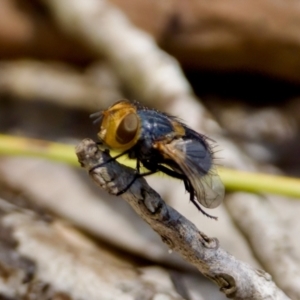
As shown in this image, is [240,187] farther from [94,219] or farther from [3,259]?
[3,259]

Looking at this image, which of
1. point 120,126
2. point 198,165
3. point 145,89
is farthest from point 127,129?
point 145,89

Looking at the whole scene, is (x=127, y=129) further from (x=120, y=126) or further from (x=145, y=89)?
(x=145, y=89)

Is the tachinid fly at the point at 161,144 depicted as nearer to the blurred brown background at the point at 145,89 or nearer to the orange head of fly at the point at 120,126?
the orange head of fly at the point at 120,126

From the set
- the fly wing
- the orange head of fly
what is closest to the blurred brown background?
the fly wing

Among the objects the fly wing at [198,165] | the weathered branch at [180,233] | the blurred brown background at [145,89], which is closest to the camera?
the weathered branch at [180,233]

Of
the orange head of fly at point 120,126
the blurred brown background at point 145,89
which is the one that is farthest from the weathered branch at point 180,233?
the blurred brown background at point 145,89
